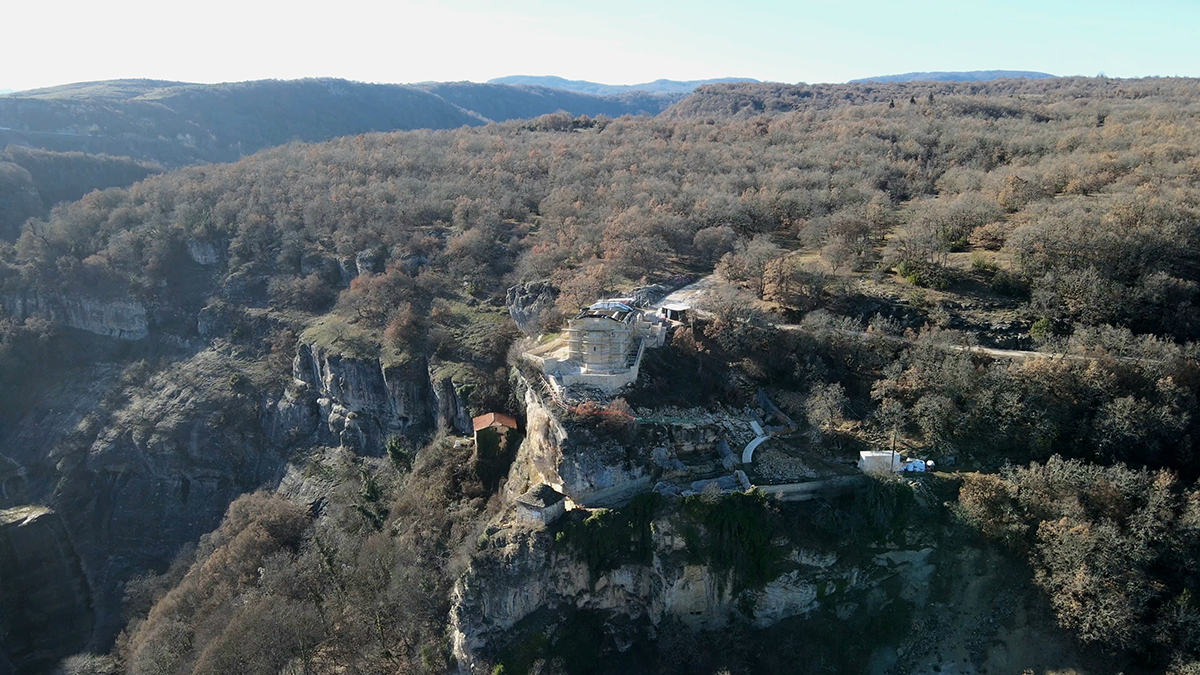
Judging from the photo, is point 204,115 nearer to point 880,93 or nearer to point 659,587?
point 880,93

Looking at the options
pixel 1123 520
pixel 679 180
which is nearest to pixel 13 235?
pixel 679 180

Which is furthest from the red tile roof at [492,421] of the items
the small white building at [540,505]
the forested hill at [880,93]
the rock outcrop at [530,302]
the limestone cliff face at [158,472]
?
the forested hill at [880,93]

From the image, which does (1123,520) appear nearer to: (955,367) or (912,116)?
(955,367)

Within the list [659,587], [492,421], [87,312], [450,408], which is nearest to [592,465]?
[659,587]

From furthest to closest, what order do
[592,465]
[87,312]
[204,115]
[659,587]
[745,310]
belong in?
1. [204,115]
2. [87,312]
3. [745,310]
4. [592,465]
5. [659,587]

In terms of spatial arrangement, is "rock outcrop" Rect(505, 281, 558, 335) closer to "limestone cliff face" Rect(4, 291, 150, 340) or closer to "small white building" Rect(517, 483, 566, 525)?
"small white building" Rect(517, 483, 566, 525)
